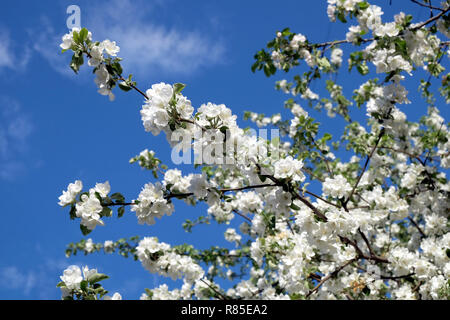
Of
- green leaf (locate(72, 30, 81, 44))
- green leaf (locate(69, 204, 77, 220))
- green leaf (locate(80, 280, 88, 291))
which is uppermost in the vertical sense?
green leaf (locate(72, 30, 81, 44))

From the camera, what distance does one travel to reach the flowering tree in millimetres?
2211

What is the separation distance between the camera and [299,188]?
2514 millimetres

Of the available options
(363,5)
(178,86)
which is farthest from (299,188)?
(363,5)

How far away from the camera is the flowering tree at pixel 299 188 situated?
7.25 ft

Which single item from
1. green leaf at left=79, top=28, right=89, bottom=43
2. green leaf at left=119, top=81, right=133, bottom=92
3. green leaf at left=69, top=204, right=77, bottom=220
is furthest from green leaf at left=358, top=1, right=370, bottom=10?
green leaf at left=69, top=204, right=77, bottom=220

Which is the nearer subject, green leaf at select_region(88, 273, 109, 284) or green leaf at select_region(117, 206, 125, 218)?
green leaf at select_region(88, 273, 109, 284)

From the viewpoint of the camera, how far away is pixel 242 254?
5918 mm

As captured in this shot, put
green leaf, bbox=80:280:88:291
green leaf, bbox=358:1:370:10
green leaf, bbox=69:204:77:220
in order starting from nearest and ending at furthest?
1. green leaf, bbox=80:280:88:291
2. green leaf, bbox=69:204:77:220
3. green leaf, bbox=358:1:370:10

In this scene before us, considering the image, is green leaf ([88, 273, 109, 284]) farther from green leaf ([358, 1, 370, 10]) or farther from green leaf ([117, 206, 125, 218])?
green leaf ([358, 1, 370, 10])

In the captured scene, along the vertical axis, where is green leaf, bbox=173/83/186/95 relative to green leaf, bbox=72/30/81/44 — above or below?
below

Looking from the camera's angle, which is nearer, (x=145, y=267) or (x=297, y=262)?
(x=145, y=267)

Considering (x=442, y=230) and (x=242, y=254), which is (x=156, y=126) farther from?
(x=242, y=254)
